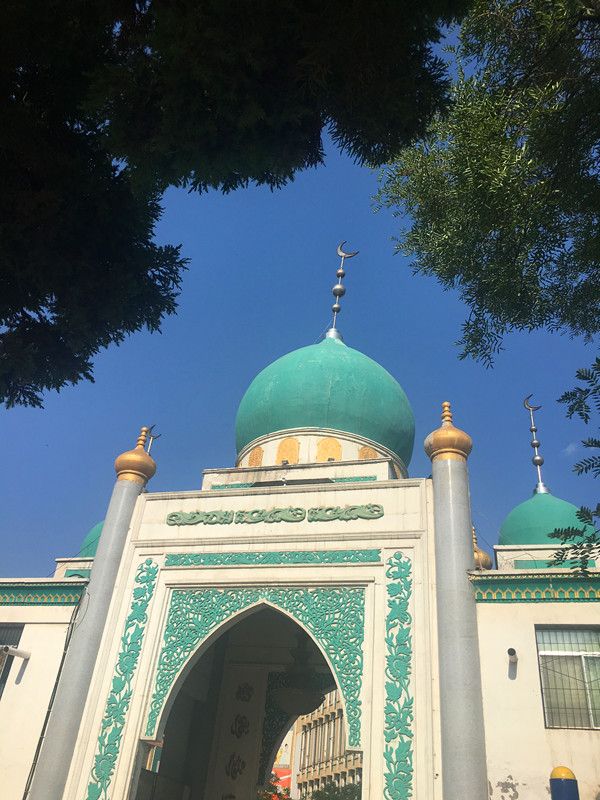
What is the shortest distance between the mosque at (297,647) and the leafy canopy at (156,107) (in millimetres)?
4711

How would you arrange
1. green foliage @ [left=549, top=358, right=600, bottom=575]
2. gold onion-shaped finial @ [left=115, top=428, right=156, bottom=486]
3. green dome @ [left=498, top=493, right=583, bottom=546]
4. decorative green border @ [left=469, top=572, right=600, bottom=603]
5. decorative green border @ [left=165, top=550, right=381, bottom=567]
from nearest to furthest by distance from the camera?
green foliage @ [left=549, top=358, right=600, bottom=575]
decorative green border @ [left=469, top=572, right=600, bottom=603]
decorative green border @ [left=165, top=550, right=381, bottom=567]
gold onion-shaped finial @ [left=115, top=428, right=156, bottom=486]
green dome @ [left=498, top=493, right=583, bottom=546]

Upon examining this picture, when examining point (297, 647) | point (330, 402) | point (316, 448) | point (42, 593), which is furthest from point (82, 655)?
point (330, 402)

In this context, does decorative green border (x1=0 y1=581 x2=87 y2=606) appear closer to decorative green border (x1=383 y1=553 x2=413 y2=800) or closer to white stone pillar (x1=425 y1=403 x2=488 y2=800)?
decorative green border (x1=383 y1=553 x2=413 y2=800)

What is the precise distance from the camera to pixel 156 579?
9.45m

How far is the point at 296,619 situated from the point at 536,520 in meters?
8.55

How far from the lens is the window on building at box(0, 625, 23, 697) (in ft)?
30.5

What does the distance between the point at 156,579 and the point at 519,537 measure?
29.7ft

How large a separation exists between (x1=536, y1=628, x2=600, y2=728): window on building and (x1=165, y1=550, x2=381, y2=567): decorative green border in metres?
2.25

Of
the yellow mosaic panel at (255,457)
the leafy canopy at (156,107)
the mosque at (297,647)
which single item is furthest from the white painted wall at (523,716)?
the yellow mosaic panel at (255,457)

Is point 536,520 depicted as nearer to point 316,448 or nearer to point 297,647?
point 316,448

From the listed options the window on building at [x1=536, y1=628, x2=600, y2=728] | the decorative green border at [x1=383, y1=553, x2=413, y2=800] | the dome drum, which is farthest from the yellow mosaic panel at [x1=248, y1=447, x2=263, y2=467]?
the window on building at [x1=536, y1=628, x2=600, y2=728]

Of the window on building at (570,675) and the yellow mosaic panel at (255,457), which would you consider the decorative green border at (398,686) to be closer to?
the window on building at (570,675)

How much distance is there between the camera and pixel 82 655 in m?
8.88

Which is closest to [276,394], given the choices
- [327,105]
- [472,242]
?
[472,242]
